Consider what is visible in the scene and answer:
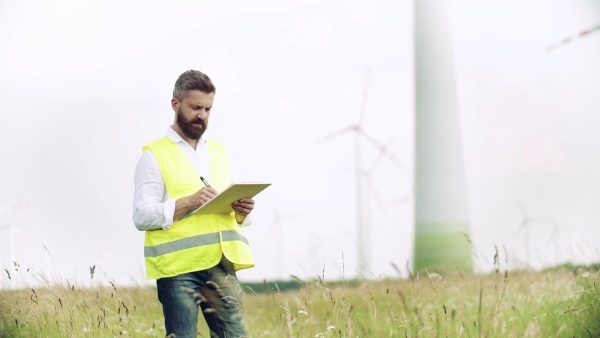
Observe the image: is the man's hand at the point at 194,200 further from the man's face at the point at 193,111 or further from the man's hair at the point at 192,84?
the man's hair at the point at 192,84

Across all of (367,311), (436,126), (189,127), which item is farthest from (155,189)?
(436,126)

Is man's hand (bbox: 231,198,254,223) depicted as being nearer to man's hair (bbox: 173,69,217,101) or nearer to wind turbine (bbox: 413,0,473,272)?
man's hair (bbox: 173,69,217,101)

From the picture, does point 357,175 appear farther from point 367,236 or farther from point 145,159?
point 145,159

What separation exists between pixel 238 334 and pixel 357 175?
1489 centimetres

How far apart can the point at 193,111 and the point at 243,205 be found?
2.45ft

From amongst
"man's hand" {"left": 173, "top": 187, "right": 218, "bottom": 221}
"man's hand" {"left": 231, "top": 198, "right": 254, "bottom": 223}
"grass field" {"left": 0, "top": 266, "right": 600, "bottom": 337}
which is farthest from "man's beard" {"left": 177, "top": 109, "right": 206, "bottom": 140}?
"grass field" {"left": 0, "top": 266, "right": 600, "bottom": 337}

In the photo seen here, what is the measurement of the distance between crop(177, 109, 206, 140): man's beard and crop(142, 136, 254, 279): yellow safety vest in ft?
0.42

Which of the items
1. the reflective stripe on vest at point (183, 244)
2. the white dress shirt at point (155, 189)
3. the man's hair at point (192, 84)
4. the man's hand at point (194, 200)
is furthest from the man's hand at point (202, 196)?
the man's hair at point (192, 84)

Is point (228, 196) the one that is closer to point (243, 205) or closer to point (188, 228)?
point (243, 205)

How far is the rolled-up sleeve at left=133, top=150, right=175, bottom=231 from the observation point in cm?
545

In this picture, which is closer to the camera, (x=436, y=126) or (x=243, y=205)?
(x=243, y=205)

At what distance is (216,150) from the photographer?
5949mm

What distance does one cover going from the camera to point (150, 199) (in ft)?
18.2

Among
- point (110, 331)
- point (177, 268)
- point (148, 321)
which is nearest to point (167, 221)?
point (177, 268)
